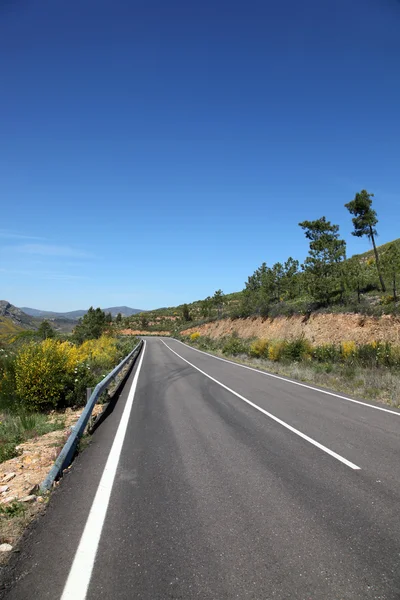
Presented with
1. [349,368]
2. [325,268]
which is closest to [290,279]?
[325,268]

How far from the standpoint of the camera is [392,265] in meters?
24.3

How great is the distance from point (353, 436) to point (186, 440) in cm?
324

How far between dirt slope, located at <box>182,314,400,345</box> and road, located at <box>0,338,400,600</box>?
57.5 ft

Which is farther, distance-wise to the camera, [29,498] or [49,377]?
[49,377]

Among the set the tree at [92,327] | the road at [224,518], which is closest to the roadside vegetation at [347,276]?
the road at [224,518]

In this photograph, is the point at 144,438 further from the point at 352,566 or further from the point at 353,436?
the point at 352,566

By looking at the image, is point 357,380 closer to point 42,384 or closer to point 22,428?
point 42,384

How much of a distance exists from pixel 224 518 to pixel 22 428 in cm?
555

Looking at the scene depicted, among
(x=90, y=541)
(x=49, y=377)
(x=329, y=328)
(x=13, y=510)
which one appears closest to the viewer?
(x=90, y=541)

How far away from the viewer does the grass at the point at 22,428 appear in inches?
266

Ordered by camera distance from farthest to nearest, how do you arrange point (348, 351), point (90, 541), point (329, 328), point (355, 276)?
point (355, 276) → point (329, 328) → point (348, 351) → point (90, 541)

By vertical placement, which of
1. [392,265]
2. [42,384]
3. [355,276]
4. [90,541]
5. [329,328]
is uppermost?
[392,265]

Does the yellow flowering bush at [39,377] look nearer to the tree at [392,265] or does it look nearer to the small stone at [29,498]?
the small stone at [29,498]

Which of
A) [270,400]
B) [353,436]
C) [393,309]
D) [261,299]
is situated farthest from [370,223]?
[353,436]
